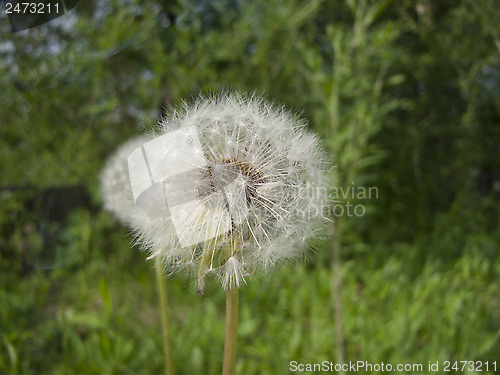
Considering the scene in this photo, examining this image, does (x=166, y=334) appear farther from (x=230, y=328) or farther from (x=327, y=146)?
(x=327, y=146)

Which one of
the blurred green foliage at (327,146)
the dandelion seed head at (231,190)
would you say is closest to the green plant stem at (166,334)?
the dandelion seed head at (231,190)

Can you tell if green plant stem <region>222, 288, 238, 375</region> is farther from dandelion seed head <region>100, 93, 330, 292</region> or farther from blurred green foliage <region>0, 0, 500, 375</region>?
blurred green foliage <region>0, 0, 500, 375</region>

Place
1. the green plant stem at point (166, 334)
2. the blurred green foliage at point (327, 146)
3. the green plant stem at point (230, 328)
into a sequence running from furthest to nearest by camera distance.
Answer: the blurred green foliage at point (327, 146), the green plant stem at point (166, 334), the green plant stem at point (230, 328)

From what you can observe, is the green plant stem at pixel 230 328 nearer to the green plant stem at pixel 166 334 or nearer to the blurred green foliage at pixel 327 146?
the green plant stem at pixel 166 334

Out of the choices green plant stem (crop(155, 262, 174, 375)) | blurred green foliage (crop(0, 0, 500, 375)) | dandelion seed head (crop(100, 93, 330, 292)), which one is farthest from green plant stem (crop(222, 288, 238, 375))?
blurred green foliage (crop(0, 0, 500, 375))

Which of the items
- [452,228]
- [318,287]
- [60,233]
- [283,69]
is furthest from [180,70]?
[452,228]

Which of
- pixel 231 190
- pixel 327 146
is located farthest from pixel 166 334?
pixel 327 146

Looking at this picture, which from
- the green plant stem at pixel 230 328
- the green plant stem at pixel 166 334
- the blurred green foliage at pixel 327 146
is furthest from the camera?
the blurred green foliage at pixel 327 146
